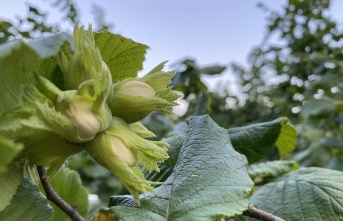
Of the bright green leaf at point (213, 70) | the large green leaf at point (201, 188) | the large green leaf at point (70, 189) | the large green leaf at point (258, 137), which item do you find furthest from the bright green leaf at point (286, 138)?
the bright green leaf at point (213, 70)

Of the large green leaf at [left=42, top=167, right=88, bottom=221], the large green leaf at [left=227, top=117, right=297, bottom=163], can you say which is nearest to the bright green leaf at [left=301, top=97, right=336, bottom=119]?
the large green leaf at [left=227, top=117, right=297, bottom=163]

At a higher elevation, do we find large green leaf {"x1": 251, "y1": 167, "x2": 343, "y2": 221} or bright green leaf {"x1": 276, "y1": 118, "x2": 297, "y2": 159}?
bright green leaf {"x1": 276, "y1": 118, "x2": 297, "y2": 159}

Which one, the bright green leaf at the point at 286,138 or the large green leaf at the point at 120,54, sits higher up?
the large green leaf at the point at 120,54

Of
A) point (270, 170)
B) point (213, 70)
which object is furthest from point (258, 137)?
point (213, 70)

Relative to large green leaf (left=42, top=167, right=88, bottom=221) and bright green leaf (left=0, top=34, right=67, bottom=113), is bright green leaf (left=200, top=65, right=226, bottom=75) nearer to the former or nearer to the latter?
large green leaf (left=42, top=167, right=88, bottom=221)

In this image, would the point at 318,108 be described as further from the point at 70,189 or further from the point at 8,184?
the point at 8,184

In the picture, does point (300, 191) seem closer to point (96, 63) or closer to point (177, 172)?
point (177, 172)

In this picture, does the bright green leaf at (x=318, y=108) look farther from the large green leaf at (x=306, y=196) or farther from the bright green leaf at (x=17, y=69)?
the bright green leaf at (x=17, y=69)
